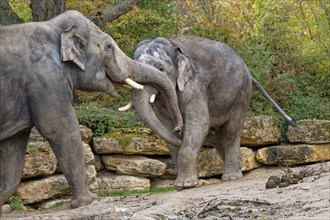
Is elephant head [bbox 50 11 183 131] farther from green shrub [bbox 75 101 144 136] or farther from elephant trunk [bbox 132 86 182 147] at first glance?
green shrub [bbox 75 101 144 136]

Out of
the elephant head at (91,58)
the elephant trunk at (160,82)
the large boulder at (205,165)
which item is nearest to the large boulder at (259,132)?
the large boulder at (205,165)

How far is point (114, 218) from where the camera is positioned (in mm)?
8328

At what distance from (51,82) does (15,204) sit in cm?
484

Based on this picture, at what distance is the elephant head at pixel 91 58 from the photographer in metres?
9.09

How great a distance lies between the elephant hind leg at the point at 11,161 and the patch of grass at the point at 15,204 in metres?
3.85

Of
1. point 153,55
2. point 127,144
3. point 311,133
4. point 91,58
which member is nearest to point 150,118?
point 153,55

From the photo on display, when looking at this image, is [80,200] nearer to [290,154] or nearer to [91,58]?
[91,58]

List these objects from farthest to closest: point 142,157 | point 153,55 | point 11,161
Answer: point 142,157 < point 153,55 < point 11,161

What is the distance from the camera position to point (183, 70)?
12.6m

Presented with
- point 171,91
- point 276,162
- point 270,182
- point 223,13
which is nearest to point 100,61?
point 171,91

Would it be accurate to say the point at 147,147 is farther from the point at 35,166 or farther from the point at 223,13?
the point at 223,13

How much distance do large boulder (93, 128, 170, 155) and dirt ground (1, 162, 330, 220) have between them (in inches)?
128

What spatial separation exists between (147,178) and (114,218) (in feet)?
22.8

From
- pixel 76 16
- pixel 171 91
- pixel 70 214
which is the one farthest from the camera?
pixel 171 91
